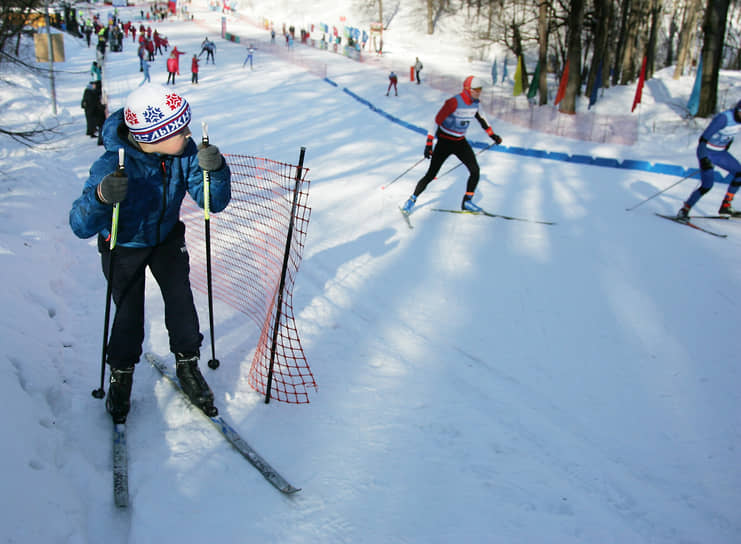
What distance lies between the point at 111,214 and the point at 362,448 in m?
2.00

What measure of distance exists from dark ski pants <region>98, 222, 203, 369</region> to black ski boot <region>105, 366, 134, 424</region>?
5 centimetres

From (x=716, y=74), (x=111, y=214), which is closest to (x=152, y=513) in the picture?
(x=111, y=214)

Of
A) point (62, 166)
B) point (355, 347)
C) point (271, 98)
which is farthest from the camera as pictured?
point (271, 98)

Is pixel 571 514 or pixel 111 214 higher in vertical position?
pixel 111 214

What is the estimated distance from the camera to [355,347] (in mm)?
4367

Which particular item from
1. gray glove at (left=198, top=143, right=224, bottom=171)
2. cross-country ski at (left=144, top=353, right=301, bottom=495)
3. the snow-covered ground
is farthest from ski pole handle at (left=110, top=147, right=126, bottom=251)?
cross-country ski at (left=144, top=353, right=301, bottom=495)

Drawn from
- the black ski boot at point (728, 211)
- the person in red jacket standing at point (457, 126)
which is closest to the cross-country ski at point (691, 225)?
the black ski boot at point (728, 211)

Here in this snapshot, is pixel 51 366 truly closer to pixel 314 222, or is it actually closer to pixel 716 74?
pixel 314 222

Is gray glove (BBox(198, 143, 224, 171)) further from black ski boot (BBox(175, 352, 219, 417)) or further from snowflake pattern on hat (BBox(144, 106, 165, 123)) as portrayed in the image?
black ski boot (BBox(175, 352, 219, 417))

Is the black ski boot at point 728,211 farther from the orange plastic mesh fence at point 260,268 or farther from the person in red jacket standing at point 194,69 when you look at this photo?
the person in red jacket standing at point 194,69

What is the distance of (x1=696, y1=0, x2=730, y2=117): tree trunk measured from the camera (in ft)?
47.7

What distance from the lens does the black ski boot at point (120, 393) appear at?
10.2 ft

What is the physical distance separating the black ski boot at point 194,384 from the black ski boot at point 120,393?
31 cm

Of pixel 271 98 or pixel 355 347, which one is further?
pixel 271 98
